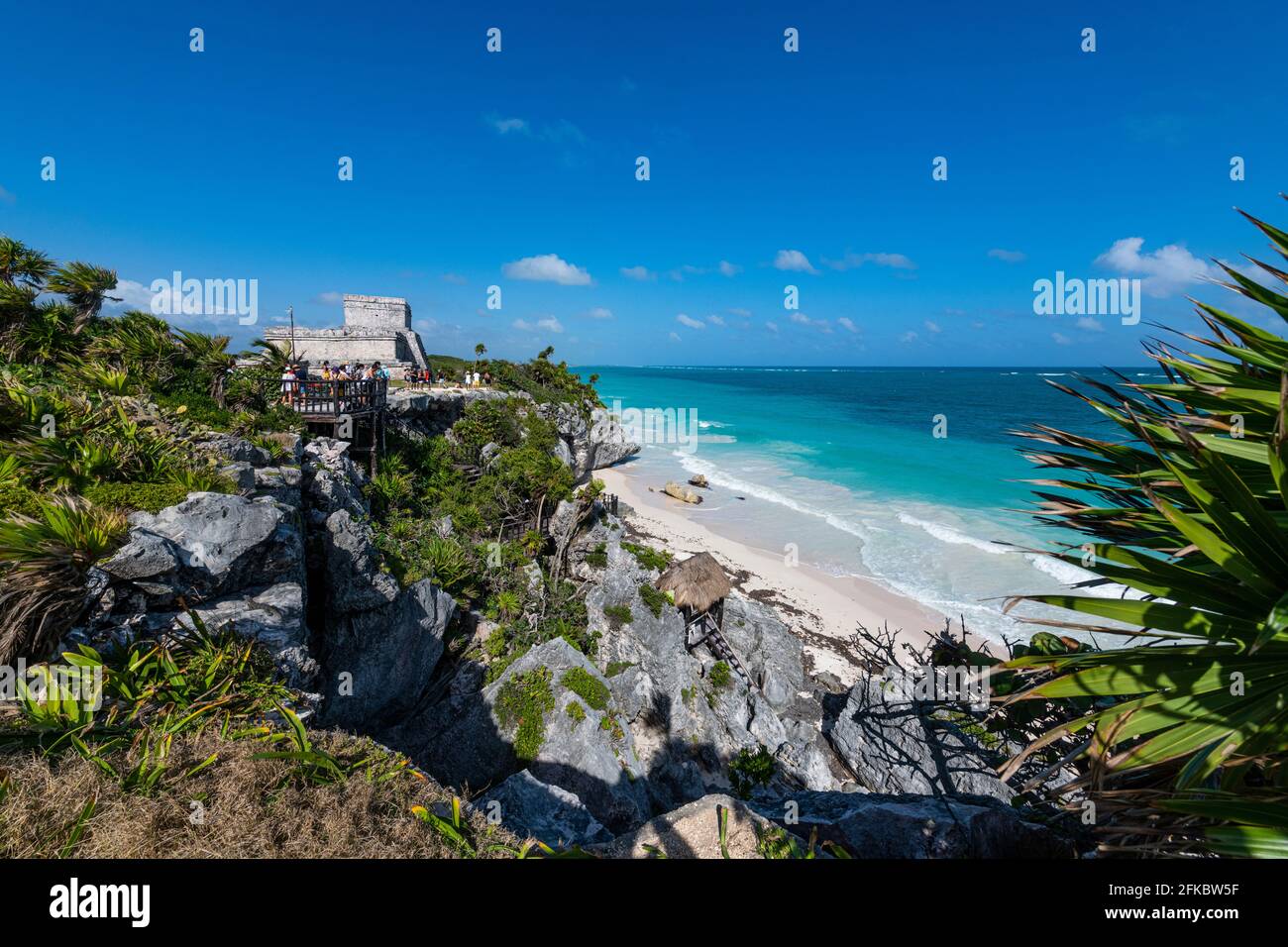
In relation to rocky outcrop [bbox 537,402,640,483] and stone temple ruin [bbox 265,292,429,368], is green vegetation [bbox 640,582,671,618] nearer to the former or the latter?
rocky outcrop [bbox 537,402,640,483]

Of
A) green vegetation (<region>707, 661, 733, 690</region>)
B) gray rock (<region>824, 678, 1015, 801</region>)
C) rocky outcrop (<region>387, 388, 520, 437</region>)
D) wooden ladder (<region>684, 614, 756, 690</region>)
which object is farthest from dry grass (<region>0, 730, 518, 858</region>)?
rocky outcrop (<region>387, 388, 520, 437</region>)

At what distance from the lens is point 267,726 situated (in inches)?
131

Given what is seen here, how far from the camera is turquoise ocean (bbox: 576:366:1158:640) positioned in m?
18.5

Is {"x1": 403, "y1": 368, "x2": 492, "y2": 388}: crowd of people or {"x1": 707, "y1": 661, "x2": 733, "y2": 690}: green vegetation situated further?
{"x1": 403, "y1": 368, "x2": 492, "y2": 388}: crowd of people

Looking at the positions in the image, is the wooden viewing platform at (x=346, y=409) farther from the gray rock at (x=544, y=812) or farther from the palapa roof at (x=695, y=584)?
the gray rock at (x=544, y=812)

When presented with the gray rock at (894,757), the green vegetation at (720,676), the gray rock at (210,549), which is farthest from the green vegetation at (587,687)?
the gray rock at (210,549)

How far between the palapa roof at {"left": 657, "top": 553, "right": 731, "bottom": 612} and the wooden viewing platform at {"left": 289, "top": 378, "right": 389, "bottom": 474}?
893 centimetres

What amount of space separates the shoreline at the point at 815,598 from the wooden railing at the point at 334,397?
12.1 meters

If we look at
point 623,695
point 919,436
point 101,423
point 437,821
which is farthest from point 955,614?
point 919,436

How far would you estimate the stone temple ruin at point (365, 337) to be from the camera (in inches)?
965

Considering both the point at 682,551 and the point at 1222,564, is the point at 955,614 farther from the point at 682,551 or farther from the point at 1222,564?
the point at 1222,564

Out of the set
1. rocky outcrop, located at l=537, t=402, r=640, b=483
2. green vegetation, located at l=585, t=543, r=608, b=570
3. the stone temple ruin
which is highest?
the stone temple ruin

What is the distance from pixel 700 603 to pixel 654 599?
1711 millimetres
